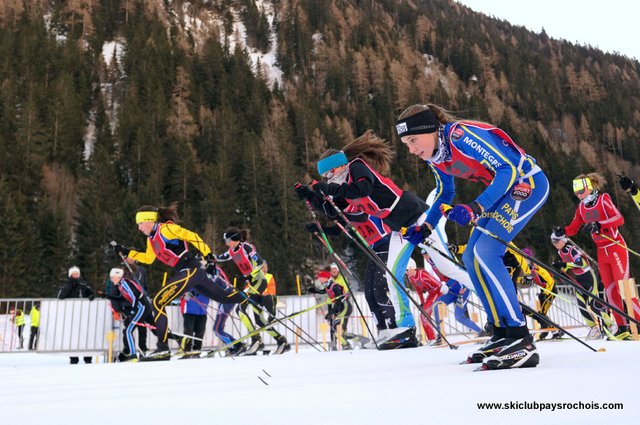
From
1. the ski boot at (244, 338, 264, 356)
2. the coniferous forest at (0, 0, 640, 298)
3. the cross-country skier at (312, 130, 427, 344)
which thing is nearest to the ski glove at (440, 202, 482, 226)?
the cross-country skier at (312, 130, 427, 344)

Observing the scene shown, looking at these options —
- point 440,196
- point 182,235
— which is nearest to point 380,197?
point 440,196

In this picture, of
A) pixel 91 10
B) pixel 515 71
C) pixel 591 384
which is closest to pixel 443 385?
pixel 591 384

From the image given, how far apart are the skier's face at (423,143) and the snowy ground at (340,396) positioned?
1418 mm

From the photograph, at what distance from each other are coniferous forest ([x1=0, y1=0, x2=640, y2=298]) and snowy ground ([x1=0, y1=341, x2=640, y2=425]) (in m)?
20.8

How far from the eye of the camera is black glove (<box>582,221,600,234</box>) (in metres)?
6.44

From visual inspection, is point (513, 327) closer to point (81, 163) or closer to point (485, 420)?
point (485, 420)

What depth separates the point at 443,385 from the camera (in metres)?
2.12

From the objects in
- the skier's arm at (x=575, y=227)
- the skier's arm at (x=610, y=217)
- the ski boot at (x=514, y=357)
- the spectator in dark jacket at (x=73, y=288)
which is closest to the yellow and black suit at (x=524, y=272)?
the skier's arm at (x=575, y=227)

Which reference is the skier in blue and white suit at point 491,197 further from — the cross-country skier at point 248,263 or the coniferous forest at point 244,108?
the coniferous forest at point 244,108

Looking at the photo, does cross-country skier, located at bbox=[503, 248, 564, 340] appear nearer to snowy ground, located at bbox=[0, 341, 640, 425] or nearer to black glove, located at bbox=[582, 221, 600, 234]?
black glove, located at bbox=[582, 221, 600, 234]

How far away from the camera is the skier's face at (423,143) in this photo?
345 centimetres

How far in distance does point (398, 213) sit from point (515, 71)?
76.5 metres

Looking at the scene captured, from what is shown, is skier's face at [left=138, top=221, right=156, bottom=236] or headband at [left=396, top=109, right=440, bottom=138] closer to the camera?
headband at [left=396, top=109, right=440, bottom=138]

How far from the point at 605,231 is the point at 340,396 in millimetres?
6005
